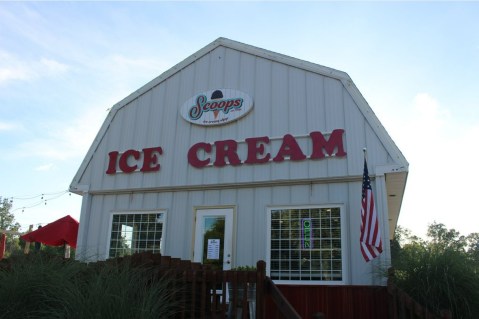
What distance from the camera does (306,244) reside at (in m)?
8.38

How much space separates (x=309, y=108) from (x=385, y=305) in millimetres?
4195

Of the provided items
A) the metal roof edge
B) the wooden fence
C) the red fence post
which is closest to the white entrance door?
the wooden fence

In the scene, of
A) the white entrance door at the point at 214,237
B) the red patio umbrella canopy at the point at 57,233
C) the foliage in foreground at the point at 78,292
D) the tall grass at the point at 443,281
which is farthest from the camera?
the red patio umbrella canopy at the point at 57,233

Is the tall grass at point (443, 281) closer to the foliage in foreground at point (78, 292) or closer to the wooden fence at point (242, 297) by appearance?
the wooden fence at point (242, 297)

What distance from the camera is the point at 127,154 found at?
34.4 feet

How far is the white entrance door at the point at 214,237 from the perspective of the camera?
29.3ft

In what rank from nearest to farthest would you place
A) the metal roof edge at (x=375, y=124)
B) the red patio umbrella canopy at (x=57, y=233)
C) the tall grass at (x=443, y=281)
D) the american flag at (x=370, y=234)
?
the tall grass at (x=443, y=281), the american flag at (x=370, y=234), the metal roof edge at (x=375, y=124), the red patio umbrella canopy at (x=57, y=233)

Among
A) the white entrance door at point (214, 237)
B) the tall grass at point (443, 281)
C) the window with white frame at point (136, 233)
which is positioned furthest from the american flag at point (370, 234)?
the window with white frame at point (136, 233)

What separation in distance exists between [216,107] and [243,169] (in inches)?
67.4

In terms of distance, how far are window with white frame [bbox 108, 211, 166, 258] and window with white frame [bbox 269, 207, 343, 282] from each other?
2.68 meters

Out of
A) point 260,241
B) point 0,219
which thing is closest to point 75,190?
point 260,241

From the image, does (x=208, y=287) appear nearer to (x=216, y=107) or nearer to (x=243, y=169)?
(x=243, y=169)

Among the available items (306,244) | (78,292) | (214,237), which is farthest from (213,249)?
(78,292)

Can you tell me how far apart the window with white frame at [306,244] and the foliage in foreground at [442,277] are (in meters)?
2.00
